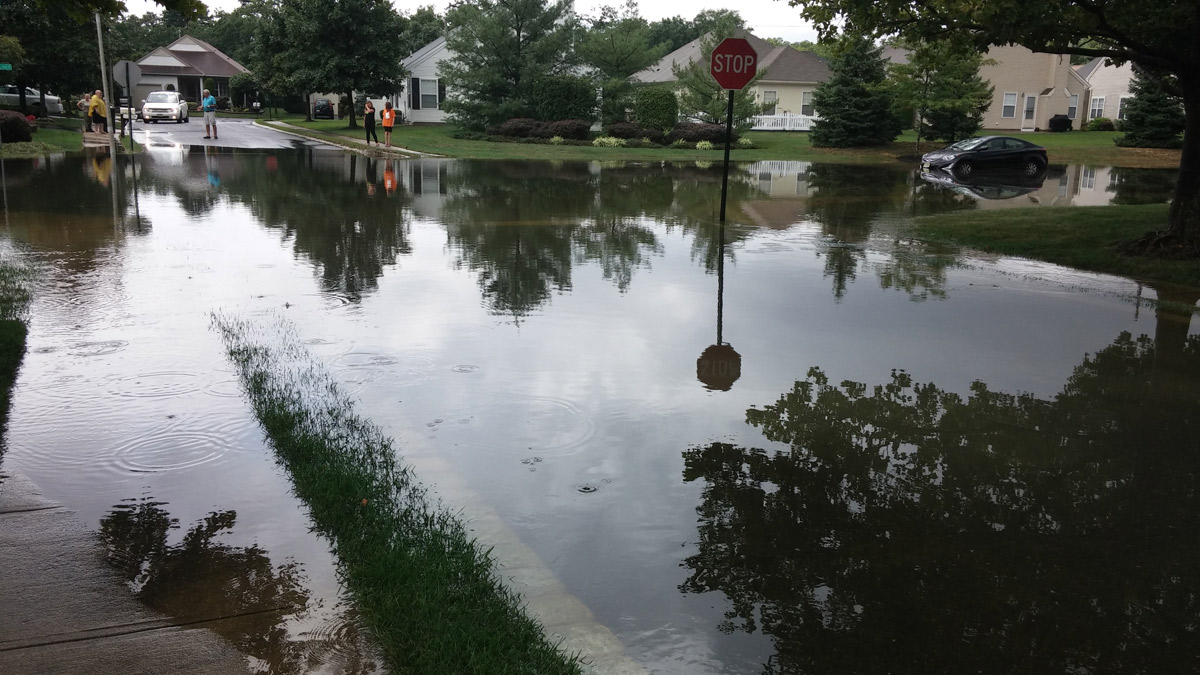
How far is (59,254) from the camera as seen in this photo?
12.3 m

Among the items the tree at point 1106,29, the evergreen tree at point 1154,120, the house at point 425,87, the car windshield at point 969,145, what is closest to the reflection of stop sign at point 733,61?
the tree at point 1106,29

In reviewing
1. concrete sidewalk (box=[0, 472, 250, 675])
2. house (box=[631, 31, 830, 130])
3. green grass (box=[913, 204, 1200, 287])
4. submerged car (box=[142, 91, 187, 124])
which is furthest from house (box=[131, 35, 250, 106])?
concrete sidewalk (box=[0, 472, 250, 675])

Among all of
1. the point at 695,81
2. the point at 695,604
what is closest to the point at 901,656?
the point at 695,604

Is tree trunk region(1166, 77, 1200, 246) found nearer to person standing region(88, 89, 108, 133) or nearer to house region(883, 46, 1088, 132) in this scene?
person standing region(88, 89, 108, 133)

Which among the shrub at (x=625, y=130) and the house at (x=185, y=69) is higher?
the house at (x=185, y=69)

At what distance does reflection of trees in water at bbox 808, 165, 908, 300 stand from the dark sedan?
178cm

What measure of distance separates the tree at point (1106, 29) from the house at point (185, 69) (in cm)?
7634

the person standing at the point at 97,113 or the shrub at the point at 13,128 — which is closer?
the shrub at the point at 13,128

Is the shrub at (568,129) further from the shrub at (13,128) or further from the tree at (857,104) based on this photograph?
the shrub at (13,128)

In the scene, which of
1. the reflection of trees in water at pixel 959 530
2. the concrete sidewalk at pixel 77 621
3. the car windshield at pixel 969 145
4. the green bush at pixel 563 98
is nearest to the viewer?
the concrete sidewalk at pixel 77 621

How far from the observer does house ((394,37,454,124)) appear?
5862 centimetres

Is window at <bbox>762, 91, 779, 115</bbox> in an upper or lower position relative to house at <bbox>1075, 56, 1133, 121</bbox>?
lower

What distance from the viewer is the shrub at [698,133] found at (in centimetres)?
4388

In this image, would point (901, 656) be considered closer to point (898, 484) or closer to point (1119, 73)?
point (898, 484)
